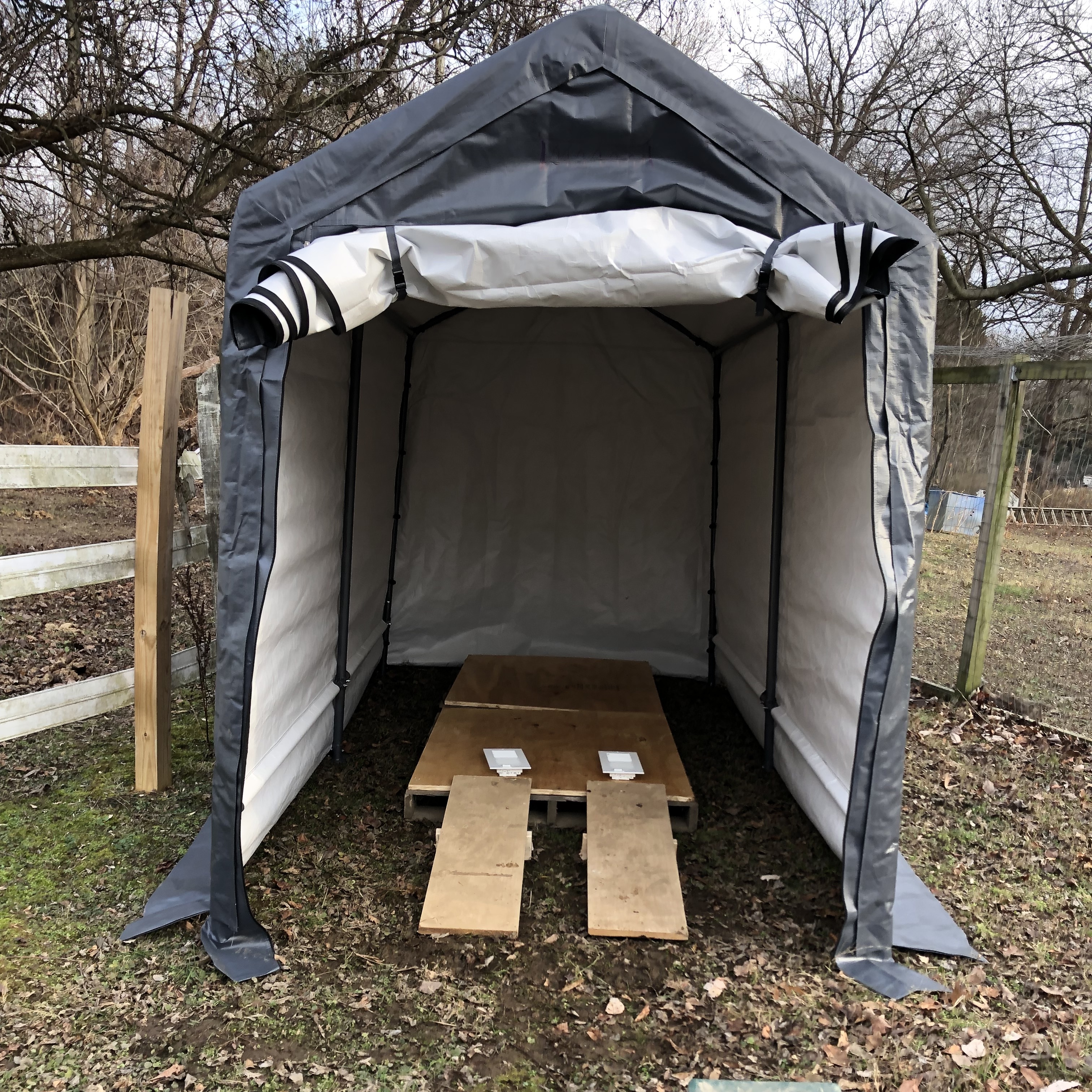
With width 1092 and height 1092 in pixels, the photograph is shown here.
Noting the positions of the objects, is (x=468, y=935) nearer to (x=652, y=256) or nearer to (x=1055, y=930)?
(x=1055, y=930)

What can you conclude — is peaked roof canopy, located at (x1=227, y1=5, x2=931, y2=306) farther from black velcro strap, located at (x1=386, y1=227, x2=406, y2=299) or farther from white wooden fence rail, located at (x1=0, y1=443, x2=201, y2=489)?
white wooden fence rail, located at (x1=0, y1=443, x2=201, y2=489)

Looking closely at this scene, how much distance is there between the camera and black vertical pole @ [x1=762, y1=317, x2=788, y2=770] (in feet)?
12.2

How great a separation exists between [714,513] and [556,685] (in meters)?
1.46

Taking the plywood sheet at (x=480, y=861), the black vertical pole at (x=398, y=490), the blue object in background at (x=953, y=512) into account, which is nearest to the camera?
the plywood sheet at (x=480, y=861)

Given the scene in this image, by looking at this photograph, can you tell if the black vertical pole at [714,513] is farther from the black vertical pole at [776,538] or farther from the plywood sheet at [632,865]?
the plywood sheet at [632,865]

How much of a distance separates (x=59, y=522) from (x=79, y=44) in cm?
472

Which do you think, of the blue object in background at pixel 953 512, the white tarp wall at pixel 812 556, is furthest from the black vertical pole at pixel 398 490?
the blue object in background at pixel 953 512

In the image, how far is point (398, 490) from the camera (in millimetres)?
5082

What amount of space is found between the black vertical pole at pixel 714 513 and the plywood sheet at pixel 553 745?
115cm

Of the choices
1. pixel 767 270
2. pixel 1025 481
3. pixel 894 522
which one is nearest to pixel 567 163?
pixel 767 270

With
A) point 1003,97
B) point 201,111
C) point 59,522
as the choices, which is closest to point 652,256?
point 201,111

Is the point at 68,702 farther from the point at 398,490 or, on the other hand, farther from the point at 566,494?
the point at 566,494

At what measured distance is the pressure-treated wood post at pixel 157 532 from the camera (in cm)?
320

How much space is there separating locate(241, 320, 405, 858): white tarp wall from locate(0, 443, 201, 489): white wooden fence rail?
765mm
